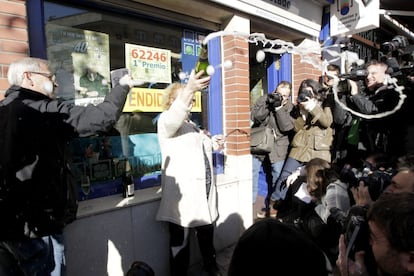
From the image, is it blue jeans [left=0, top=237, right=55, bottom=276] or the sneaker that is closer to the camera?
blue jeans [left=0, top=237, right=55, bottom=276]

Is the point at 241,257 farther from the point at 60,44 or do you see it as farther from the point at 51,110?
the point at 60,44

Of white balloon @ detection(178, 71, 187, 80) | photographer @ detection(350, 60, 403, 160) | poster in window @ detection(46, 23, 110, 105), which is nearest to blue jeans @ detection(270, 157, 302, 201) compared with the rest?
photographer @ detection(350, 60, 403, 160)

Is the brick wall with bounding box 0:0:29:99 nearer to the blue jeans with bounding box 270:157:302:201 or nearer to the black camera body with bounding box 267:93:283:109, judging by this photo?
the black camera body with bounding box 267:93:283:109

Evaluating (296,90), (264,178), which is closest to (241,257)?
(264,178)

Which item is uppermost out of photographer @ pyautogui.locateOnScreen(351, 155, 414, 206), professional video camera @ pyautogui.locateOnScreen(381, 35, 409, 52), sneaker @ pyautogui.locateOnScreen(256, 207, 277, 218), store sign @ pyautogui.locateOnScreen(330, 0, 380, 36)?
store sign @ pyautogui.locateOnScreen(330, 0, 380, 36)

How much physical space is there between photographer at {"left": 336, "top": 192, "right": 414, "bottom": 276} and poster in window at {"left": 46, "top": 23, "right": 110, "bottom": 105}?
93.1 inches

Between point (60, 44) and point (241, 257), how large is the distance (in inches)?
93.0

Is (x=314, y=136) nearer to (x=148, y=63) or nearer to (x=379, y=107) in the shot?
(x=379, y=107)

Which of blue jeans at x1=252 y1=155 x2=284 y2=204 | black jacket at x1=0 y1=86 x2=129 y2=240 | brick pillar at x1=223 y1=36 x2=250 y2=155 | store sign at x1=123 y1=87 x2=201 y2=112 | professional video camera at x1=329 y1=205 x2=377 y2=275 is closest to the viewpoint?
professional video camera at x1=329 y1=205 x2=377 y2=275

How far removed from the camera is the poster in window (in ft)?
7.89

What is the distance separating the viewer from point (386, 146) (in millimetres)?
2781

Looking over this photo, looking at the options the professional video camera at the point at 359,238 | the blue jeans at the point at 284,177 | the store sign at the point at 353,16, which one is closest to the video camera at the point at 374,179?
the professional video camera at the point at 359,238

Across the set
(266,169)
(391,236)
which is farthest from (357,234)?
(266,169)

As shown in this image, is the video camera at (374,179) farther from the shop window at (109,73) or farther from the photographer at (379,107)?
the shop window at (109,73)
